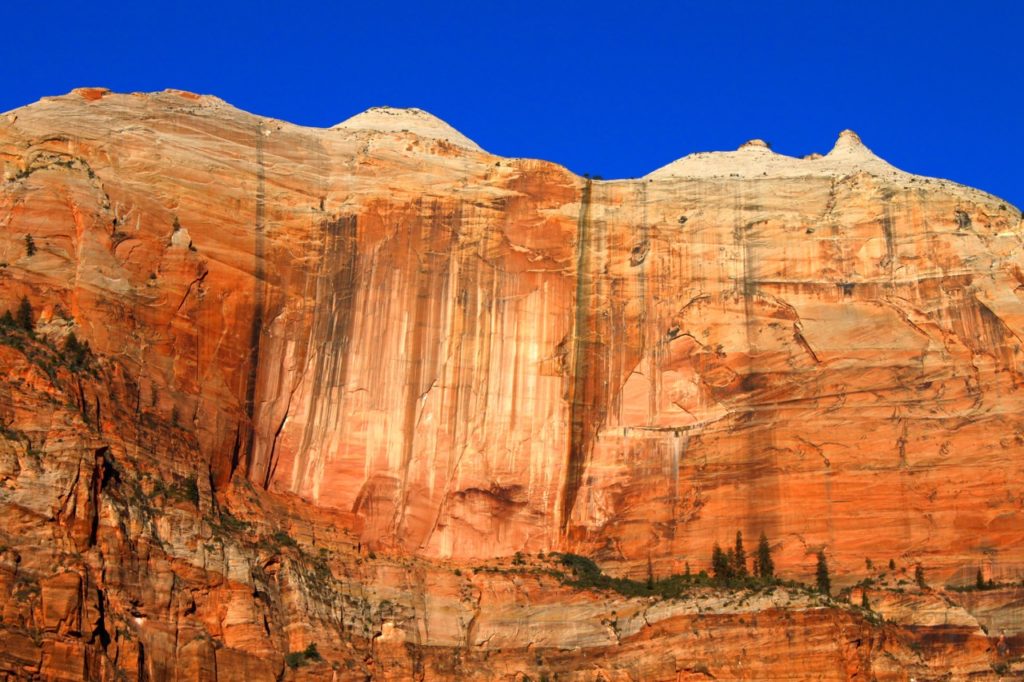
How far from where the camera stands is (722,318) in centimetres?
9375

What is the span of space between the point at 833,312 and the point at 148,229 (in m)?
27.6

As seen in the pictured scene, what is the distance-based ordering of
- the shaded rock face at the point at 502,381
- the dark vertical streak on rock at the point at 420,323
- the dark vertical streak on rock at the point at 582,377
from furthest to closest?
1. the dark vertical streak on rock at the point at 582,377
2. the dark vertical streak on rock at the point at 420,323
3. the shaded rock face at the point at 502,381

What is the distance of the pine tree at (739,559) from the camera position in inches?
3477

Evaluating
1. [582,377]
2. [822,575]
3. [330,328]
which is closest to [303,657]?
[330,328]

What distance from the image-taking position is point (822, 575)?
3484 inches

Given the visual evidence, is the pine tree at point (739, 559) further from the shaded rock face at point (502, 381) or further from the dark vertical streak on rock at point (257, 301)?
the dark vertical streak on rock at point (257, 301)

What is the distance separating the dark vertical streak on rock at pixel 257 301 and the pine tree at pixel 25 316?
9.09 m

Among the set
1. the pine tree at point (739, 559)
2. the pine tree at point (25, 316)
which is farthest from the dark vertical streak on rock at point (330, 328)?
the pine tree at point (739, 559)

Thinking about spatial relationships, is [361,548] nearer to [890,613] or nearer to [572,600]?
[572,600]

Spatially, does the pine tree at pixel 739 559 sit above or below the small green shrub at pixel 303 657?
above

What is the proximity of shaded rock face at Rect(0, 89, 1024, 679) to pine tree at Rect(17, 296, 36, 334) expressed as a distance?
491mm

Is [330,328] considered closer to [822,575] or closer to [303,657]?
[303,657]

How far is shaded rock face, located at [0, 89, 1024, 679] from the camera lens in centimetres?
8375

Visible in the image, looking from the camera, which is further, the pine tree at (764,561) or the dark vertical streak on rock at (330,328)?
the dark vertical streak on rock at (330,328)
